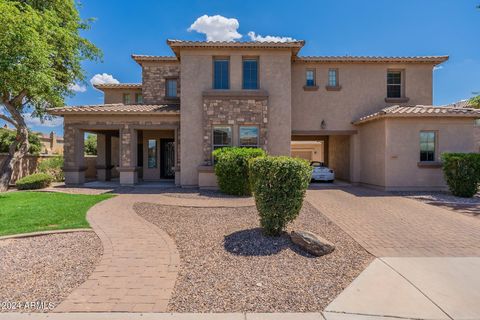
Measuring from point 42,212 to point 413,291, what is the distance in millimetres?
9768

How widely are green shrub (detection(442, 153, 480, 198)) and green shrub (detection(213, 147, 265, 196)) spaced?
27.5ft

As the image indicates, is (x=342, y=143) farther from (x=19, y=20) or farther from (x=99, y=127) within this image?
(x=19, y=20)

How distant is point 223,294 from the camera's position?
12.3 ft

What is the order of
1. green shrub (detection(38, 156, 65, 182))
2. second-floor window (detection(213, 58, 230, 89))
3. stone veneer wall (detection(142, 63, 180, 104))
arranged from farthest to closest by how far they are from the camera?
1. green shrub (detection(38, 156, 65, 182))
2. stone veneer wall (detection(142, 63, 180, 104))
3. second-floor window (detection(213, 58, 230, 89))

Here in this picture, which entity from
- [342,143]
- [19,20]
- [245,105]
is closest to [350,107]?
[342,143]

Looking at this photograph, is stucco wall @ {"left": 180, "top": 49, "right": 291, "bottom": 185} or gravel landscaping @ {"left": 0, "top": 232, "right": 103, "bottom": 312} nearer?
gravel landscaping @ {"left": 0, "top": 232, "right": 103, "bottom": 312}

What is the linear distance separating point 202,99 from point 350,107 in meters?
8.84

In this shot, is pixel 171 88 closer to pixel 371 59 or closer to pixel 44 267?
pixel 371 59

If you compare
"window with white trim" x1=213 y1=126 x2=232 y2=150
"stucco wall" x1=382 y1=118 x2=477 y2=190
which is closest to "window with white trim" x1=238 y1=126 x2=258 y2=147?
"window with white trim" x1=213 y1=126 x2=232 y2=150

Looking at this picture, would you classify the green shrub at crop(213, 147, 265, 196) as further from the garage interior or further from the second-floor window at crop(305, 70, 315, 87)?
the garage interior

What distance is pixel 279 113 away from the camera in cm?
1393

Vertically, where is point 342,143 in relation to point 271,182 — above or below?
above

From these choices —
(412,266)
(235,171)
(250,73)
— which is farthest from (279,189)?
(250,73)

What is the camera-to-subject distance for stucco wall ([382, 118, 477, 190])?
12.9 metres
